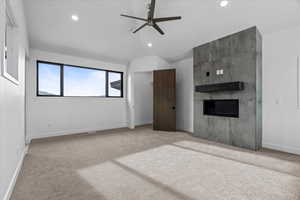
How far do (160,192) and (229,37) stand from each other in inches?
162

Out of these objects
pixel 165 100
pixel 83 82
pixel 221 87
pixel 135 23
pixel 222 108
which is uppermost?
pixel 135 23

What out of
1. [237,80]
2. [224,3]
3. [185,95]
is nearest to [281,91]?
[237,80]

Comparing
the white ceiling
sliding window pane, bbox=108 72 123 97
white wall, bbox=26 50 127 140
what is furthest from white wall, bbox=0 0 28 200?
sliding window pane, bbox=108 72 123 97

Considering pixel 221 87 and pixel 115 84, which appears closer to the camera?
pixel 221 87

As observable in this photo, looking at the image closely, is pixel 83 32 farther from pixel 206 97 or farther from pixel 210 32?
pixel 206 97

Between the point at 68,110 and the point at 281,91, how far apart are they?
617cm

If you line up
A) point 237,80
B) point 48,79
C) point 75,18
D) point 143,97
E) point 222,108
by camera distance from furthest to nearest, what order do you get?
point 143,97 < point 48,79 < point 222,108 < point 75,18 < point 237,80

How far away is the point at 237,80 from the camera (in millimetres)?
3824

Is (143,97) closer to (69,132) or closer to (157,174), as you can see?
(69,132)

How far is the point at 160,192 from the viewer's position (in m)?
1.83

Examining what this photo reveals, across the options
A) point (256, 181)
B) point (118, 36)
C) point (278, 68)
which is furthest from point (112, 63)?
point (256, 181)

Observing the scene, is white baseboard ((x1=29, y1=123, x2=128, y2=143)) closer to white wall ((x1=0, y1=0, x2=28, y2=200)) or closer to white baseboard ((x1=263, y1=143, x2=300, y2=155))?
white wall ((x1=0, y1=0, x2=28, y2=200))

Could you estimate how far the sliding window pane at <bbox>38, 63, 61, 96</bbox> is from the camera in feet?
15.7

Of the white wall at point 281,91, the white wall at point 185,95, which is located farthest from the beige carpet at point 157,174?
the white wall at point 185,95
